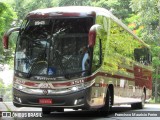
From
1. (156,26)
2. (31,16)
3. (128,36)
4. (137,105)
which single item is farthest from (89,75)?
(156,26)

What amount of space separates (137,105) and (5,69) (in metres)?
27.4

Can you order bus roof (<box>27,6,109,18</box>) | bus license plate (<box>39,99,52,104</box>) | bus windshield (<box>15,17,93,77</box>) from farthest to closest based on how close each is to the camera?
bus roof (<box>27,6,109,18</box>)
bus windshield (<box>15,17,93,77</box>)
bus license plate (<box>39,99,52,104</box>)

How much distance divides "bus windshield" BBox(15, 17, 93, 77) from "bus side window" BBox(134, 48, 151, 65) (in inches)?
302

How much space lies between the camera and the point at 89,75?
12859 millimetres

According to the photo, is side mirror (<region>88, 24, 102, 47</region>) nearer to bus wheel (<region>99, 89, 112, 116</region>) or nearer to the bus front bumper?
the bus front bumper

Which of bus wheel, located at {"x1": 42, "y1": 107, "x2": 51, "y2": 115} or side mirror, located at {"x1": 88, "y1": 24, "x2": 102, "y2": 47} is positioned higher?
side mirror, located at {"x1": 88, "y1": 24, "x2": 102, "y2": 47}

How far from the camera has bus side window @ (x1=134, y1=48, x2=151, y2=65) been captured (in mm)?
20867

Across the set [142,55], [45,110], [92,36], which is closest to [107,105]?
[45,110]

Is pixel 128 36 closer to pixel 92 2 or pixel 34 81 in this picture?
pixel 34 81

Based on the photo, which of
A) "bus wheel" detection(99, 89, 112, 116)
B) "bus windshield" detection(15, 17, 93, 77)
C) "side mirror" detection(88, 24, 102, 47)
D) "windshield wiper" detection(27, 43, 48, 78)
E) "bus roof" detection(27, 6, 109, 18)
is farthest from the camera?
A: "bus wheel" detection(99, 89, 112, 116)

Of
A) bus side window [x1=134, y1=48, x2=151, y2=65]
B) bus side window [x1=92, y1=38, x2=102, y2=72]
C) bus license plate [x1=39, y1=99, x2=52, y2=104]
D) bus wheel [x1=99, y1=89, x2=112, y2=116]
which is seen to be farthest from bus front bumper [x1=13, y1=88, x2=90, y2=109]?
bus side window [x1=134, y1=48, x2=151, y2=65]

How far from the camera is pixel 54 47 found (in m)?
Answer: 13.1

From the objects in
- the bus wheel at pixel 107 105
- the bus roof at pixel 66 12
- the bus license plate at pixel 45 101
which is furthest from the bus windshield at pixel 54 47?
the bus wheel at pixel 107 105

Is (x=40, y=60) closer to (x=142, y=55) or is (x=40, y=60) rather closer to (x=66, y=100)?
(x=66, y=100)
